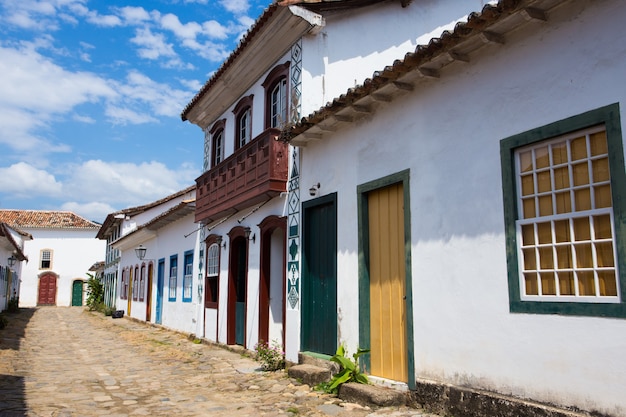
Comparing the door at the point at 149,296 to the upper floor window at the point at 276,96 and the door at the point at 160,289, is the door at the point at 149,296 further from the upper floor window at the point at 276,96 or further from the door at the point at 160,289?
the upper floor window at the point at 276,96

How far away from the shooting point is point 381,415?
612cm

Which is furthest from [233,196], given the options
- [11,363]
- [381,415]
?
[381,415]

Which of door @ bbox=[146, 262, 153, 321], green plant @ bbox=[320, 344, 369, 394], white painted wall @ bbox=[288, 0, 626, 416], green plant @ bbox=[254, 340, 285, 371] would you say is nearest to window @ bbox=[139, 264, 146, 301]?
door @ bbox=[146, 262, 153, 321]

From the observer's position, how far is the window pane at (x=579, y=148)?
193 inches

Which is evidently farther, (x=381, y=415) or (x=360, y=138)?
(x=360, y=138)

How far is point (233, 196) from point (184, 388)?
4.48 m

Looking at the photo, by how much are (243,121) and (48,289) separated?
127ft

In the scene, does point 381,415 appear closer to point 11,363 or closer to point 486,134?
point 486,134

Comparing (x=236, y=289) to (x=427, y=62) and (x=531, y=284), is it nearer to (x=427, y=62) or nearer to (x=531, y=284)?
(x=427, y=62)

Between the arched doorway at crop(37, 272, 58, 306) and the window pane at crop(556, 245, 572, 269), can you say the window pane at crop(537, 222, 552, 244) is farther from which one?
the arched doorway at crop(37, 272, 58, 306)

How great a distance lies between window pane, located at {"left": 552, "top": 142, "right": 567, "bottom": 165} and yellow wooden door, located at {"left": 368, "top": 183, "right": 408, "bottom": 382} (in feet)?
7.50

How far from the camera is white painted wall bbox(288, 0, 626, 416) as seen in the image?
4633 millimetres

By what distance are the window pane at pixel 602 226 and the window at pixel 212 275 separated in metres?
10.1

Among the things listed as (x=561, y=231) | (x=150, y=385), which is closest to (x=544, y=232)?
(x=561, y=231)
